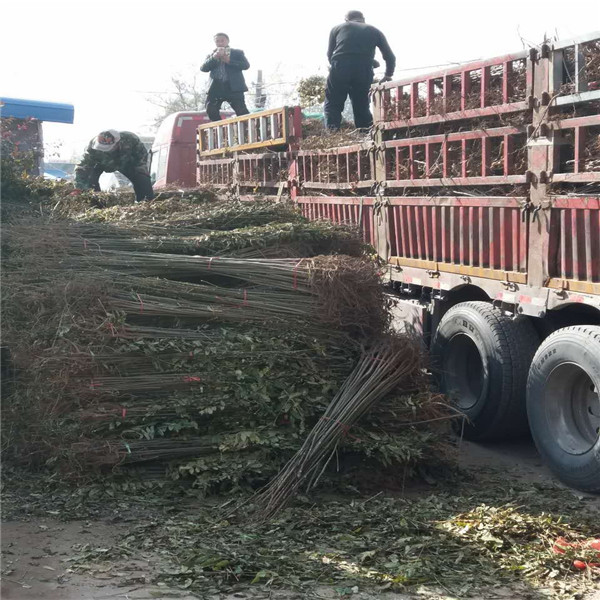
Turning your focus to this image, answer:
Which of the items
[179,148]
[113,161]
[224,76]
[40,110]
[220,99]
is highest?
[40,110]

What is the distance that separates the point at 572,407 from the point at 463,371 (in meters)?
1.63

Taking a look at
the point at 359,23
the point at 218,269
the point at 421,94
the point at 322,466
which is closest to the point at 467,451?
the point at 322,466

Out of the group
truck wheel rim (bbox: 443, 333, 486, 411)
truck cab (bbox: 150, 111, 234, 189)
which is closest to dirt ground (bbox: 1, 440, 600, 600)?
truck wheel rim (bbox: 443, 333, 486, 411)

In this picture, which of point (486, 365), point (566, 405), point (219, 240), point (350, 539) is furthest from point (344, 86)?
point (350, 539)

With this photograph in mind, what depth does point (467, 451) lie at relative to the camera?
7637 mm

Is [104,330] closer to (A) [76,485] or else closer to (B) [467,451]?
(A) [76,485]

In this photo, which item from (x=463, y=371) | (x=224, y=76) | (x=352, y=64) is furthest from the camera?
(x=224, y=76)

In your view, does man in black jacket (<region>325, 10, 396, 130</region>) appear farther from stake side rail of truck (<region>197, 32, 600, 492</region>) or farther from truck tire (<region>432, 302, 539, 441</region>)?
truck tire (<region>432, 302, 539, 441</region>)

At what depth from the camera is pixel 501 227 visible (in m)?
7.07

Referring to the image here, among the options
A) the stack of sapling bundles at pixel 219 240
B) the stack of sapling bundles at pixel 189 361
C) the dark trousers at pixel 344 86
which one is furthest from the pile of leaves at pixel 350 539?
the dark trousers at pixel 344 86

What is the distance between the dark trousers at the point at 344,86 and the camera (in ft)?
37.1

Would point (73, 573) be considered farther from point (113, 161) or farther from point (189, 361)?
point (113, 161)

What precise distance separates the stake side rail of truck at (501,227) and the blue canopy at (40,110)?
A: 12129 mm

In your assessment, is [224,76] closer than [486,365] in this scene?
No
